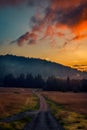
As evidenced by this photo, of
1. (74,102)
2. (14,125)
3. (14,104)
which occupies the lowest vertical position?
(14,125)

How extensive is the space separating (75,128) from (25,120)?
34.4 feet

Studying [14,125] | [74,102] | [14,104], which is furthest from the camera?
[74,102]

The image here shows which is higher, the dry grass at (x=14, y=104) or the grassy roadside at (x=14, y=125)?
the dry grass at (x=14, y=104)

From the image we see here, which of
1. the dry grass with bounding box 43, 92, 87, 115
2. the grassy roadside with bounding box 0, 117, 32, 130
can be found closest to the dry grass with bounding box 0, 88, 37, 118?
the grassy roadside with bounding box 0, 117, 32, 130

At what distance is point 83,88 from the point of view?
182 metres

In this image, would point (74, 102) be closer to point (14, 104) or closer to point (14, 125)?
point (14, 104)

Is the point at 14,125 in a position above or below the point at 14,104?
below

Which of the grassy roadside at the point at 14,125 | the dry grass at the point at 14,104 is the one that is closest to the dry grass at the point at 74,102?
the dry grass at the point at 14,104

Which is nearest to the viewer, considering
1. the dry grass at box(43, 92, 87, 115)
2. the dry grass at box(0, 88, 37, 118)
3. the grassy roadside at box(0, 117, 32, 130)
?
the grassy roadside at box(0, 117, 32, 130)

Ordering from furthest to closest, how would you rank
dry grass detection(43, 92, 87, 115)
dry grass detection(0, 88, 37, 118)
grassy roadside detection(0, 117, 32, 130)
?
dry grass detection(43, 92, 87, 115), dry grass detection(0, 88, 37, 118), grassy roadside detection(0, 117, 32, 130)

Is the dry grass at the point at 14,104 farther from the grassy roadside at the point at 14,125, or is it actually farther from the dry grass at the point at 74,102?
the dry grass at the point at 74,102

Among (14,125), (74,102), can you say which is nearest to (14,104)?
(74,102)

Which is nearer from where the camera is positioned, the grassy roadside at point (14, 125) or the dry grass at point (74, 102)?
the grassy roadside at point (14, 125)

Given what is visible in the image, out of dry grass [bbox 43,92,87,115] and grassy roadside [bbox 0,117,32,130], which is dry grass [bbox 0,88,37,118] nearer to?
grassy roadside [bbox 0,117,32,130]
